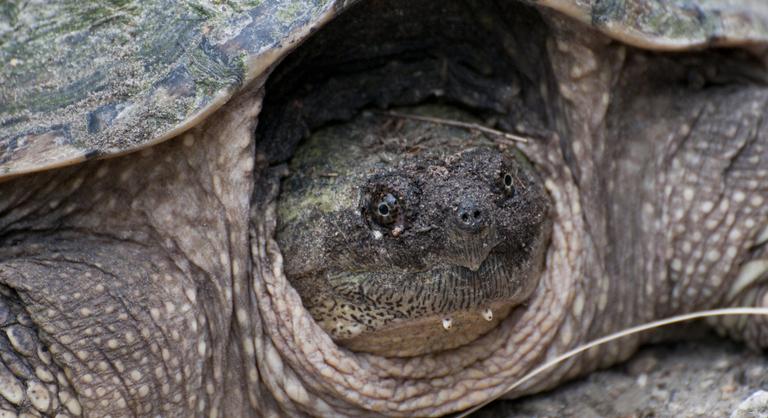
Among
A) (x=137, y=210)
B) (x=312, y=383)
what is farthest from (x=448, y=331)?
(x=137, y=210)

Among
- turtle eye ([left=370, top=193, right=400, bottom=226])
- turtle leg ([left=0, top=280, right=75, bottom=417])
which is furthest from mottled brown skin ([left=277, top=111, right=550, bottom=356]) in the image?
turtle leg ([left=0, top=280, right=75, bottom=417])

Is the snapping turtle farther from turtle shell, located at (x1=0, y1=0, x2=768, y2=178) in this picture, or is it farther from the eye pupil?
the eye pupil

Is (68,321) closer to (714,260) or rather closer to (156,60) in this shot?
(156,60)

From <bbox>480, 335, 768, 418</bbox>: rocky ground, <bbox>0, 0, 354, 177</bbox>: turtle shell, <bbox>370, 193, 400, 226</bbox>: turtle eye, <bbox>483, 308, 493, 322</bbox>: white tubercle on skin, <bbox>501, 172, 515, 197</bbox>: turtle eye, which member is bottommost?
<bbox>480, 335, 768, 418</bbox>: rocky ground

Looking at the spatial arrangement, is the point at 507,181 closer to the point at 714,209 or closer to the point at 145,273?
the point at 714,209

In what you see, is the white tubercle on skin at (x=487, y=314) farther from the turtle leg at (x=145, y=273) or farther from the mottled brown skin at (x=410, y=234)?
the turtle leg at (x=145, y=273)

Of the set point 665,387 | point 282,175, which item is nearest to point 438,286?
point 282,175
